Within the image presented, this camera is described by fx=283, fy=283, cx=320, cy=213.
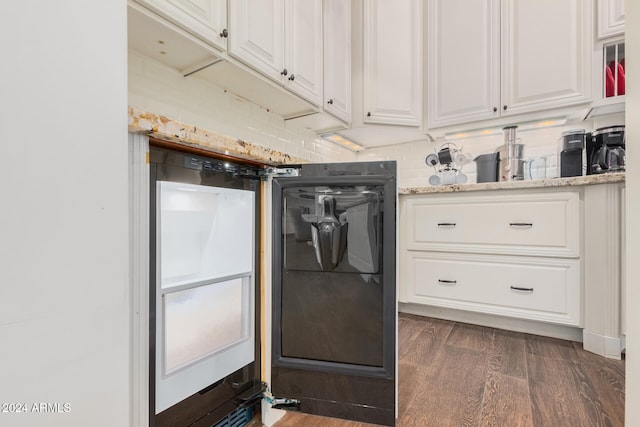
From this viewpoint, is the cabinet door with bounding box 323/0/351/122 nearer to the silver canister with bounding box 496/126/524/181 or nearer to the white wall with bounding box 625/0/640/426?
the silver canister with bounding box 496/126/524/181

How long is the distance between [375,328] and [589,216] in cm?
142

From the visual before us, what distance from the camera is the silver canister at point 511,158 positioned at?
6.58 ft

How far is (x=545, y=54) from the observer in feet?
5.91

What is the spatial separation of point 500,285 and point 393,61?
1705mm

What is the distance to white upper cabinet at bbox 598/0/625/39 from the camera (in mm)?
1608

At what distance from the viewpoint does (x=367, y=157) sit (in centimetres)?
278

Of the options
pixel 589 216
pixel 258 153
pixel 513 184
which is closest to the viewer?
pixel 258 153

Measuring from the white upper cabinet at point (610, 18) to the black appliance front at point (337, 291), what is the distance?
5.86 feet

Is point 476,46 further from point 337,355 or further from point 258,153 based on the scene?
point 337,355

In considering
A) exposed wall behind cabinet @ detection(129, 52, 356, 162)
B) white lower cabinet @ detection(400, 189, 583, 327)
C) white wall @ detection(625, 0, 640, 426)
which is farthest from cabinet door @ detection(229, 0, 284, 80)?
white lower cabinet @ detection(400, 189, 583, 327)

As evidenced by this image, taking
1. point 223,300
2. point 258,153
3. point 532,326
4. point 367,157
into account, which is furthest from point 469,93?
point 223,300

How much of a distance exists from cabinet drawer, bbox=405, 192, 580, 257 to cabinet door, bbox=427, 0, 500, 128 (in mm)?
628

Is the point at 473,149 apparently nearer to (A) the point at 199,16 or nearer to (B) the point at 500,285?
(B) the point at 500,285

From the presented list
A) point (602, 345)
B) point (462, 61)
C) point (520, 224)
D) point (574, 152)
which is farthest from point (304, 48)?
point (602, 345)
